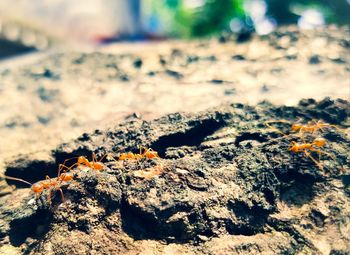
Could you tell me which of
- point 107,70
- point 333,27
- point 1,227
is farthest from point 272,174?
point 333,27

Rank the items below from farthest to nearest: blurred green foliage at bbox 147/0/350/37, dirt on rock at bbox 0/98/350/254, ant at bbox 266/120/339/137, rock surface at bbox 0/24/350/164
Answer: blurred green foliage at bbox 147/0/350/37
rock surface at bbox 0/24/350/164
ant at bbox 266/120/339/137
dirt on rock at bbox 0/98/350/254

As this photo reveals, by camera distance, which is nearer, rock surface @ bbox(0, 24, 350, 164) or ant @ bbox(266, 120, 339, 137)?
ant @ bbox(266, 120, 339, 137)

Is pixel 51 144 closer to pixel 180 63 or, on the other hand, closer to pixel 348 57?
pixel 180 63

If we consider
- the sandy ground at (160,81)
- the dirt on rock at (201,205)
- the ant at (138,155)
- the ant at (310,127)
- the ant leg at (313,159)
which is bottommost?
the dirt on rock at (201,205)

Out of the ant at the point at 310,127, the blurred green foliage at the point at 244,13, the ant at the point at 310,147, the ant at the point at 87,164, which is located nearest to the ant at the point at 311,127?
the ant at the point at 310,127

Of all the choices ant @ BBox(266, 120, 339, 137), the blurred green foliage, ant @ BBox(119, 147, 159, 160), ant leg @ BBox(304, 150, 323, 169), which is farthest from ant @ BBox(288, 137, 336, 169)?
the blurred green foliage

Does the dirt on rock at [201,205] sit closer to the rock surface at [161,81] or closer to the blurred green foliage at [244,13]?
the rock surface at [161,81]

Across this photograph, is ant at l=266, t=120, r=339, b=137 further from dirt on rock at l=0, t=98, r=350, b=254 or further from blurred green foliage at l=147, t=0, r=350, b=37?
blurred green foliage at l=147, t=0, r=350, b=37
